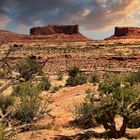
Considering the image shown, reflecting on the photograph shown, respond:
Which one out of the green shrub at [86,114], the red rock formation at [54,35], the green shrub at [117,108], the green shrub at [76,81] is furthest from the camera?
the red rock formation at [54,35]

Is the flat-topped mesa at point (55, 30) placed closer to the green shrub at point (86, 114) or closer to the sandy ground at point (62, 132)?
the sandy ground at point (62, 132)

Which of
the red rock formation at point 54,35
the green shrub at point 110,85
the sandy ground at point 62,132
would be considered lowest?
the sandy ground at point 62,132

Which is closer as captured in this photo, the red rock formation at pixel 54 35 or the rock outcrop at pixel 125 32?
the red rock formation at pixel 54 35

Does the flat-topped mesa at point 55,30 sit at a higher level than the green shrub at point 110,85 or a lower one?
higher

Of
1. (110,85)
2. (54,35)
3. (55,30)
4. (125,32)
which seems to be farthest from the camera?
(55,30)

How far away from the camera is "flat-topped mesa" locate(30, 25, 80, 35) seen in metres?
168

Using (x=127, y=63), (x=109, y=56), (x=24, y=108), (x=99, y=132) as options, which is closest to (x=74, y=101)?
(x=24, y=108)

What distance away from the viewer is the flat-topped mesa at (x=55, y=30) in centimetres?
16812

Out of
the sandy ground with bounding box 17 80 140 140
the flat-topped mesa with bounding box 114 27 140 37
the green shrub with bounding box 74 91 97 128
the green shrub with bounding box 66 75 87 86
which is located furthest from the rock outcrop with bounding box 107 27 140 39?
Answer: the green shrub with bounding box 74 91 97 128

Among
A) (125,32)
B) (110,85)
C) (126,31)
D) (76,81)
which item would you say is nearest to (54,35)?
(125,32)

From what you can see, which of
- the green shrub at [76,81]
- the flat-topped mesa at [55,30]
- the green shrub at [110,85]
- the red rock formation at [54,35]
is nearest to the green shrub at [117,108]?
the green shrub at [110,85]

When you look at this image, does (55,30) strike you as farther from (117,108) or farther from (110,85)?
(117,108)

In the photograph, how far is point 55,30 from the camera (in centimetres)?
17675

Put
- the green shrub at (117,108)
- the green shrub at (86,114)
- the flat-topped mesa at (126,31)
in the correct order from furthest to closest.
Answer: the flat-topped mesa at (126,31) → the green shrub at (86,114) → the green shrub at (117,108)
